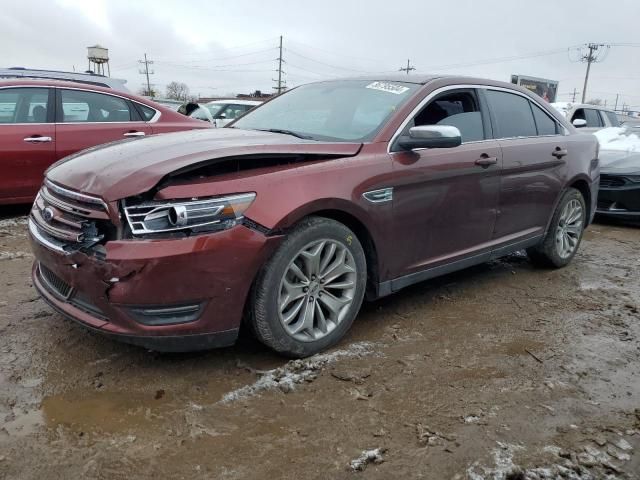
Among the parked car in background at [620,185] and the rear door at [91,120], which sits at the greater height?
the rear door at [91,120]

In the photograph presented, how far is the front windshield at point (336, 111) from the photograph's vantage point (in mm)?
3408

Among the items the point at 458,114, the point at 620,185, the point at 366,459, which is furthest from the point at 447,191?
the point at 620,185

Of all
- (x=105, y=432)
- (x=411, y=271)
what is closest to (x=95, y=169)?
(x=105, y=432)

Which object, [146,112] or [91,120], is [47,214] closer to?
[91,120]

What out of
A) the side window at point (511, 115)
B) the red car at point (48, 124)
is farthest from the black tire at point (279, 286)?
the red car at point (48, 124)

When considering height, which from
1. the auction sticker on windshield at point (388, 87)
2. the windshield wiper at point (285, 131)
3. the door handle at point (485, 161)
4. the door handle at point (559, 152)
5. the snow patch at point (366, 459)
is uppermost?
the auction sticker on windshield at point (388, 87)

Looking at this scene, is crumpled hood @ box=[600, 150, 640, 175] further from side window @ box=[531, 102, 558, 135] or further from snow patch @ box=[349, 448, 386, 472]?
snow patch @ box=[349, 448, 386, 472]

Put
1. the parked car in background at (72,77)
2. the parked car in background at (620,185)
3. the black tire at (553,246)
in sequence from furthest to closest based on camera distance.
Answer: the parked car in background at (72,77) < the parked car in background at (620,185) < the black tire at (553,246)

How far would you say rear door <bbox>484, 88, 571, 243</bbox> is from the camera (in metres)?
4.06

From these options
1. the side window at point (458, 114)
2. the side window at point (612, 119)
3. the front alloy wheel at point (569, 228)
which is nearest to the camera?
the side window at point (458, 114)

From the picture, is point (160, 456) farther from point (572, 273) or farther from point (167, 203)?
point (572, 273)

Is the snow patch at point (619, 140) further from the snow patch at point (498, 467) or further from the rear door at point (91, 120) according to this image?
the snow patch at point (498, 467)

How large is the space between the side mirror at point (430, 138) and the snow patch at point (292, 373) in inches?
48.5

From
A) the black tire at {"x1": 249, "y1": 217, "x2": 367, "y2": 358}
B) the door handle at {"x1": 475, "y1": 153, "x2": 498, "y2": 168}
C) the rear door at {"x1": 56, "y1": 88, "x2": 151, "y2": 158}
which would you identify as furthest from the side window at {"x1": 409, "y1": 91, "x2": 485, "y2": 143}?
the rear door at {"x1": 56, "y1": 88, "x2": 151, "y2": 158}
